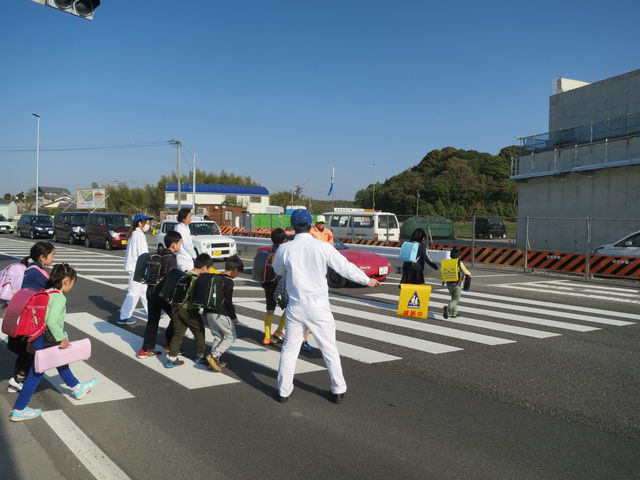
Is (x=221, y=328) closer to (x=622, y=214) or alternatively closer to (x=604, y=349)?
(x=604, y=349)

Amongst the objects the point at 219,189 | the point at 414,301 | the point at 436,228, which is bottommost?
the point at 414,301

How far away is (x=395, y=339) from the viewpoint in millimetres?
7797

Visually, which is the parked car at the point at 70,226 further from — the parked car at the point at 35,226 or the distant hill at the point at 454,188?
the distant hill at the point at 454,188

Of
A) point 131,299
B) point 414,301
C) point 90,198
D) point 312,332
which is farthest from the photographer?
point 90,198

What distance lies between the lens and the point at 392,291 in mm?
12953

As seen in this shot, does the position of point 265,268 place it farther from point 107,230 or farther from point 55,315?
point 107,230

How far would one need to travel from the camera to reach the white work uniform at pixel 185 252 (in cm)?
808

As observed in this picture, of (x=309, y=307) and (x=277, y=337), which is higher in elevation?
(x=309, y=307)

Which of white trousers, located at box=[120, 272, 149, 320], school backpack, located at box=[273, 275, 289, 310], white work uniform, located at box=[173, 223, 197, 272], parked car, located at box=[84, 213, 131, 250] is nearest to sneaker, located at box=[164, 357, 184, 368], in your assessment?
school backpack, located at box=[273, 275, 289, 310]

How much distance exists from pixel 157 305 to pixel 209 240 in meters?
12.9

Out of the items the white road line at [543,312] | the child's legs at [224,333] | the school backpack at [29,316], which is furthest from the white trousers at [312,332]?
the white road line at [543,312]

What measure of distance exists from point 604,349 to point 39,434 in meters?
7.00

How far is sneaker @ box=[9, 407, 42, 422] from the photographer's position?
14.7 ft

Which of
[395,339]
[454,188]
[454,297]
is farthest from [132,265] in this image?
[454,188]
